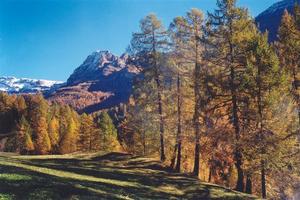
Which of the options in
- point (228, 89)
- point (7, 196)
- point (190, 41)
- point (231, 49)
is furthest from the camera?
point (190, 41)

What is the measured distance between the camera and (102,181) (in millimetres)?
27766

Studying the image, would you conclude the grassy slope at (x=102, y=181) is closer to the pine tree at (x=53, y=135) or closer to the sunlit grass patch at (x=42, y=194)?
the sunlit grass patch at (x=42, y=194)

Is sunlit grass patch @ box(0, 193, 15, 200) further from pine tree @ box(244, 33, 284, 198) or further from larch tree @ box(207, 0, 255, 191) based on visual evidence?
pine tree @ box(244, 33, 284, 198)

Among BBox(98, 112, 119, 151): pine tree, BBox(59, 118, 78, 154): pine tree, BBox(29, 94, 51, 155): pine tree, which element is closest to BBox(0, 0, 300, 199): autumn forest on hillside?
BBox(98, 112, 119, 151): pine tree

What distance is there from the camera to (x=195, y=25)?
131 ft

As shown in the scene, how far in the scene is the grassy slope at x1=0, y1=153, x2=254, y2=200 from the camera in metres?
20.3

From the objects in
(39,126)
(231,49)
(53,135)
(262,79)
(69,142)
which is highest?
(231,49)

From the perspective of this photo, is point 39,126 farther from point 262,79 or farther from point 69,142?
point 262,79

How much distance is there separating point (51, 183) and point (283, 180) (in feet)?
73.4

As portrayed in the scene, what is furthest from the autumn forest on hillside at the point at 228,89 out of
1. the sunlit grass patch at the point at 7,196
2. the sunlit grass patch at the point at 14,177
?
the sunlit grass patch at the point at 7,196

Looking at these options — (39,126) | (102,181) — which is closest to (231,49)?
(102,181)

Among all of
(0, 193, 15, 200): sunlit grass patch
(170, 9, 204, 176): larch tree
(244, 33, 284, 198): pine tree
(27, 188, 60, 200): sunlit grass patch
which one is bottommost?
(27, 188, 60, 200): sunlit grass patch

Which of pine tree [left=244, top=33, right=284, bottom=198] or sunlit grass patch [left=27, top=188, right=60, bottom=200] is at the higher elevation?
pine tree [left=244, top=33, right=284, bottom=198]

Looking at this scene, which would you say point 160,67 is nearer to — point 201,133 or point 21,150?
point 201,133
